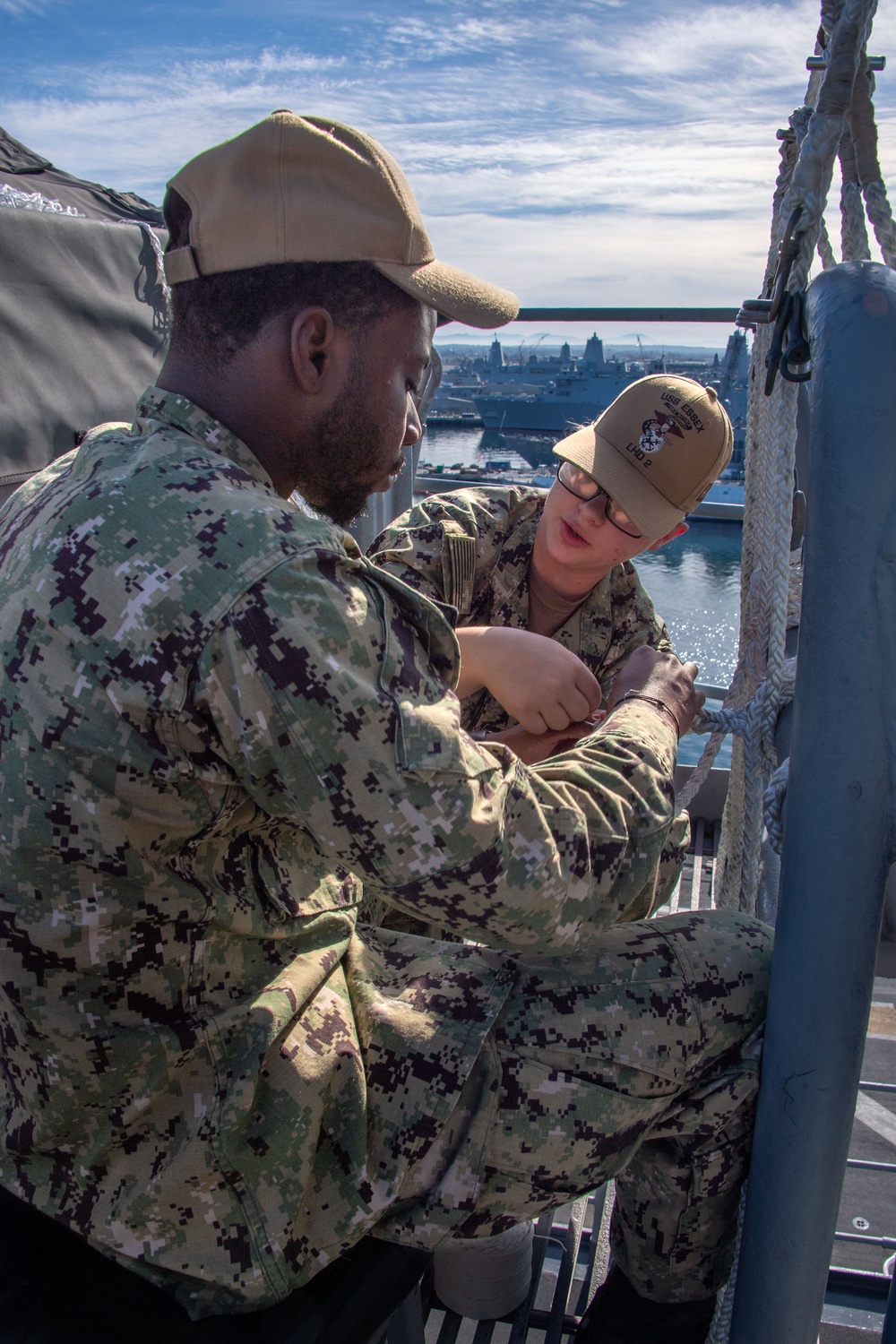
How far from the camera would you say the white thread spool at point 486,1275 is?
68.6 inches

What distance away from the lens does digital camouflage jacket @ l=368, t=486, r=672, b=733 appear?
208 centimetres

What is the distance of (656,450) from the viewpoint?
1.96m

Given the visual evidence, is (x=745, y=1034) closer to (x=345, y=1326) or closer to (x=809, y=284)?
(x=345, y=1326)

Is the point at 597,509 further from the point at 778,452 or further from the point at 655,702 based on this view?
the point at 655,702

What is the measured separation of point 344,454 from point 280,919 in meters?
0.58

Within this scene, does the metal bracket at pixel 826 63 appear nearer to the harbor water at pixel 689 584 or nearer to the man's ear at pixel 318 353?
the man's ear at pixel 318 353

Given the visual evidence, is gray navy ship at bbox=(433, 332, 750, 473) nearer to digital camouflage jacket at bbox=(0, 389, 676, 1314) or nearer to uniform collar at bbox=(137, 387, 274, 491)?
uniform collar at bbox=(137, 387, 274, 491)

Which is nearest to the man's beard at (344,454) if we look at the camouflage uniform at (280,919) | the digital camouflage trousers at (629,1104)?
the camouflage uniform at (280,919)

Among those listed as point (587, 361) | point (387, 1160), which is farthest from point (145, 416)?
point (587, 361)

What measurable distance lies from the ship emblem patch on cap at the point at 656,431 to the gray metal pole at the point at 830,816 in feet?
2.65

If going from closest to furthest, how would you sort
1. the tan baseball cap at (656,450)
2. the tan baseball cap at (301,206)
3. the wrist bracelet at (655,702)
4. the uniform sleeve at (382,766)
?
the uniform sleeve at (382,766)
the tan baseball cap at (301,206)
the wrist bracelet at (655,702)
the tan baseball cap at (656,450)

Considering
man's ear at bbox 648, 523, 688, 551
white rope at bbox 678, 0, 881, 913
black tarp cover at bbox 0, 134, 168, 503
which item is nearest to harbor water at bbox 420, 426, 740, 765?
black tarp cover at bbox 0, 134, 168, 503

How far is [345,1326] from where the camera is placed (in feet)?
3.63

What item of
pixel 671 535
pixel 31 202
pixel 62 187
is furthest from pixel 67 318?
pixel 671 535
